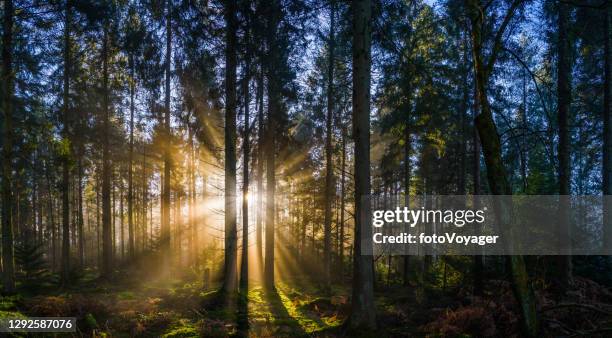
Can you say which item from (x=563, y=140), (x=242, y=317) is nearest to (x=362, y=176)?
(x=242, y=317)

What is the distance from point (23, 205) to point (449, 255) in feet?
112

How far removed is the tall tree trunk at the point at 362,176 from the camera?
279 inches

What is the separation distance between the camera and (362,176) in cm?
726

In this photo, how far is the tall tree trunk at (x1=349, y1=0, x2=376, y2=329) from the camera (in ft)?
23.2

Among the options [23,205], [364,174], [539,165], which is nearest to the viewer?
[364,174]

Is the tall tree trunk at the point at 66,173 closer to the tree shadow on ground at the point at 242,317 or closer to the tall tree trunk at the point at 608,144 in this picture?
the tree shadow on ground at the point at 242,317

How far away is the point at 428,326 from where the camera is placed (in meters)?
7.50

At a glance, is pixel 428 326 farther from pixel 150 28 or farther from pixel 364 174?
pixel 150 28

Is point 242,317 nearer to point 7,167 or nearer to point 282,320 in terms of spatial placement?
point 282,320

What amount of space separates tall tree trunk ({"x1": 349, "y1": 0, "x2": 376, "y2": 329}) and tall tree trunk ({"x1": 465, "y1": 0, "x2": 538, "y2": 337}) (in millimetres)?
2767

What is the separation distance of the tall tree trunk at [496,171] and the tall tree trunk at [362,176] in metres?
2.77

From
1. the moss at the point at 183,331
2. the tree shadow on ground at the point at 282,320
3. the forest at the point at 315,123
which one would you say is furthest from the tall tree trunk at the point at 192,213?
the moss at the point at 183,331

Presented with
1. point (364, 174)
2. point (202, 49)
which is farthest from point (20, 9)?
point (364, 174)

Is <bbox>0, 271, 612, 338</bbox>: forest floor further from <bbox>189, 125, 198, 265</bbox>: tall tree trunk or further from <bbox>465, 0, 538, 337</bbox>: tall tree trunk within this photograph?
<bbox>189, 125, 198, 265</bbox>: tall tree trunk
